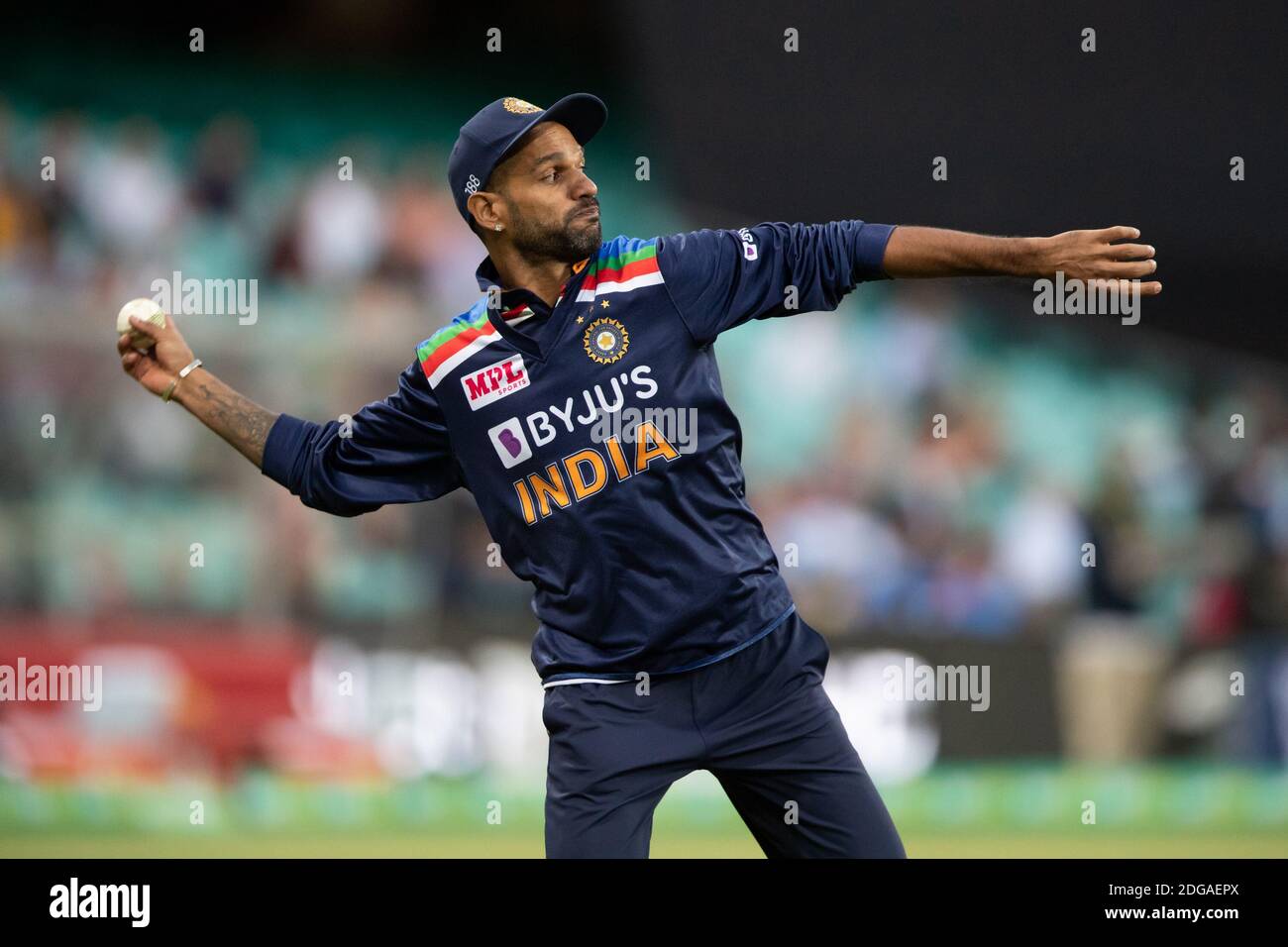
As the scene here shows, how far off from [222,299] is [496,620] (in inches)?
147

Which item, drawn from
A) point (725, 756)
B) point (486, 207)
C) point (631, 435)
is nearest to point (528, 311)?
point (486, 207)

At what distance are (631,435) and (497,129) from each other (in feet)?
3.54

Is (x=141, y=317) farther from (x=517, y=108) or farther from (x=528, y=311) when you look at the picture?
(x=517, y=108)

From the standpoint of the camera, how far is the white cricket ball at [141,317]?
222 inches

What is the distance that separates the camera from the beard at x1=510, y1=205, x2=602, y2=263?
5.23 meters

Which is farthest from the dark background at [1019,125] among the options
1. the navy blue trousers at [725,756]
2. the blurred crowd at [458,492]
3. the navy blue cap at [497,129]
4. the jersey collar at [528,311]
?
the navy blue trousers at [725,756]

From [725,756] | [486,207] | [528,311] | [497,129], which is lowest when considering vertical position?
[725,756]

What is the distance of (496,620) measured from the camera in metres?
11.5

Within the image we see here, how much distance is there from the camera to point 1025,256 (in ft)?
15.9

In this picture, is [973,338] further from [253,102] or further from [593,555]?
[593,555]

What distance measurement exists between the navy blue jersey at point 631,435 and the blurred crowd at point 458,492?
20.6ft

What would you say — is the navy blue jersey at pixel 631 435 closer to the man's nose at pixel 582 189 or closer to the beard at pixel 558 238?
the beard at pixel 558 238

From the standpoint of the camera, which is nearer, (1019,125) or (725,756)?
(725,756)
